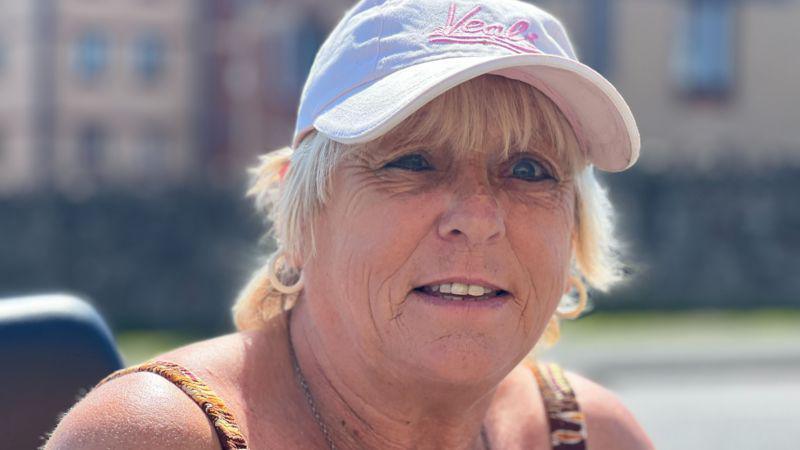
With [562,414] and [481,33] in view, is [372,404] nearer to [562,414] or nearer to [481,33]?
[562,414]

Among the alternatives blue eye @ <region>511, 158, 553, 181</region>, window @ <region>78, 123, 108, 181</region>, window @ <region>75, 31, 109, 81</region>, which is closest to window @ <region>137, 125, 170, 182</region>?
window @ <region>78, 123, 108, 181</region>

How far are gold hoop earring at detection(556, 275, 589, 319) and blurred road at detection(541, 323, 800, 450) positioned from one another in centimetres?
550

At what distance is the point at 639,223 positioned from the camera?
16188 millimetres

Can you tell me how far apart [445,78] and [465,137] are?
130mm

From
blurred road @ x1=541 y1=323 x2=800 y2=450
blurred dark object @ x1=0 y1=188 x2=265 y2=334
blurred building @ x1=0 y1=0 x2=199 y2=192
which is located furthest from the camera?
blurred building @ x1=0 y1=0 x2=199 y2=192

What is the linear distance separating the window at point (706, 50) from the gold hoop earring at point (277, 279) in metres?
23.8

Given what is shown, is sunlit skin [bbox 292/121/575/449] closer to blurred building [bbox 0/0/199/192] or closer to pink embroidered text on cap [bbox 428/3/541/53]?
pink embroidered text on cap [bbox 428/3/541/53]

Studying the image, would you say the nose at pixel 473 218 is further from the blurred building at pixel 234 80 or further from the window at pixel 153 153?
the window at pixel 153 153

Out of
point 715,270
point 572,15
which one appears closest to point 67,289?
point 715,270

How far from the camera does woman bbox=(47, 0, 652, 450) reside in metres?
1.68

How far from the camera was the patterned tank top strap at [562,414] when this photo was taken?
205cm

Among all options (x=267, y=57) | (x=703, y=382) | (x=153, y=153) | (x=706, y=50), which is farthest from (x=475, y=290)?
(x=153, y=153)

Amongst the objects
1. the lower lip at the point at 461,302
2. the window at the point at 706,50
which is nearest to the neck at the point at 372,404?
the lower lip at the point at 461,302

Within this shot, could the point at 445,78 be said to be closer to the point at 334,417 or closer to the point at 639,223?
the point at 334,417
